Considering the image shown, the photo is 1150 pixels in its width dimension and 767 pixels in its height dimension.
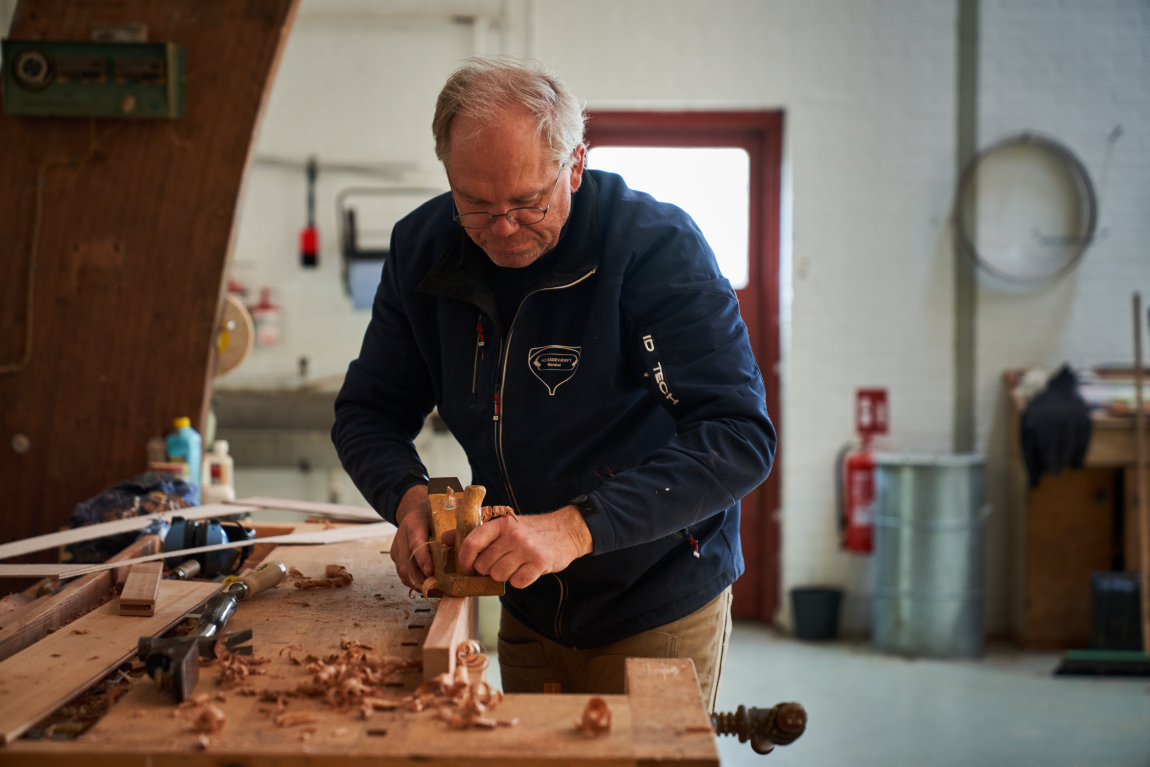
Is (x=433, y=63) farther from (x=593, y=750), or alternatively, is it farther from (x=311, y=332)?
(x=593, y=750)

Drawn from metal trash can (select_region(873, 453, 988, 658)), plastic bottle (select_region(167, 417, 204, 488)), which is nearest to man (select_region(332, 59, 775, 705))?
plastic bottle (select_region(167, 417, 204, 488))

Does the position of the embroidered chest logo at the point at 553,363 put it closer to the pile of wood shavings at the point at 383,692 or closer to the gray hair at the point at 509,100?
the gray hair at the point at 509,100

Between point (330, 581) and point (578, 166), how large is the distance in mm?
839

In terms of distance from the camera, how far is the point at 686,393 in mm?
1420

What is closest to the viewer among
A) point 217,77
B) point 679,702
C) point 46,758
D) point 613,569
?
point 46,758

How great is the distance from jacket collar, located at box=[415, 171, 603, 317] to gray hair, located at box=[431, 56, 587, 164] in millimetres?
123

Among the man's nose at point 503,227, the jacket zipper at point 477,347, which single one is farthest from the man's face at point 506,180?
the jacket zipper at point 477,347

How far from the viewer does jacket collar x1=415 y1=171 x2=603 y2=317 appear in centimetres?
152

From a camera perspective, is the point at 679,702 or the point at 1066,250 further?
the point at 1066,250

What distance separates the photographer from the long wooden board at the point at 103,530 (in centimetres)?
173

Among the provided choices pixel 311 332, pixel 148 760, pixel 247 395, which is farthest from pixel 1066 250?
pixel 148 760

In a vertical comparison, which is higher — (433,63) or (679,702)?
(433,63)

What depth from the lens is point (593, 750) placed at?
0.94 metres

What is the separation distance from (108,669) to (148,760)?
0.29 meters
